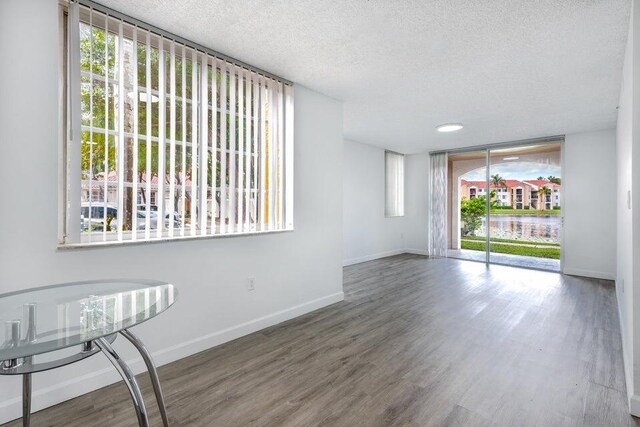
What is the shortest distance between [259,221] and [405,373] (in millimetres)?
1742

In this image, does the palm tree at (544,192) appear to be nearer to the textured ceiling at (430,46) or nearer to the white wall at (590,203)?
the white wall at (590,203)

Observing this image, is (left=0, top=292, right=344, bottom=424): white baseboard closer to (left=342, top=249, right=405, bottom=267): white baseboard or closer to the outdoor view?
(left=342, top=249, right=405, bottom=267): white baseboard

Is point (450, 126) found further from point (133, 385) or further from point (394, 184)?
point (133, 385)

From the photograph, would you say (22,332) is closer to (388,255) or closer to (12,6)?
(12,6)

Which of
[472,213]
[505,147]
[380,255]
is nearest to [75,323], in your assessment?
[380,255]

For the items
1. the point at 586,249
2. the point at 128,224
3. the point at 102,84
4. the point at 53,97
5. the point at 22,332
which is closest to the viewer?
the point at 22,332

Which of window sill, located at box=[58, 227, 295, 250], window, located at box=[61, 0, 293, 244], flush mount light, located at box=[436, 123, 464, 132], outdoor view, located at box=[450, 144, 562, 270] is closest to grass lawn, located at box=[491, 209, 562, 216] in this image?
outdoor view, located at box=[450, 144, 562, 270]

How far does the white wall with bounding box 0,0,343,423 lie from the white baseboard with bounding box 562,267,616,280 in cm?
431

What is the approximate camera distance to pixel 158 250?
7.23 ft

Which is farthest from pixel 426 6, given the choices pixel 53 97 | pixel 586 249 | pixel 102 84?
pixel 586 249

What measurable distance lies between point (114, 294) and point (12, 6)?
170 centimetres

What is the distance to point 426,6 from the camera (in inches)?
74.8

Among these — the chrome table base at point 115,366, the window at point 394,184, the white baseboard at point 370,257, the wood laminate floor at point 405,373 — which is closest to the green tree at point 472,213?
the window at point 394,184

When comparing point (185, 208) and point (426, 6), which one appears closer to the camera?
point (426, 6)
